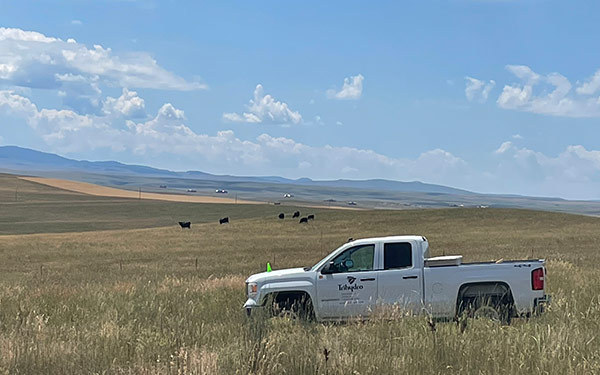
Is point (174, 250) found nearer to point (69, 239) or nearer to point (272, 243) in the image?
point (272, 243)

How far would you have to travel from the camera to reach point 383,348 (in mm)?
8031

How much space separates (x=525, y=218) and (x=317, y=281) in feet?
182

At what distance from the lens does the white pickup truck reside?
457 inches

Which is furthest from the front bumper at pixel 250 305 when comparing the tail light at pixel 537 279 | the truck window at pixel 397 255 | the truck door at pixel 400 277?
the tail light at pixel 537 279

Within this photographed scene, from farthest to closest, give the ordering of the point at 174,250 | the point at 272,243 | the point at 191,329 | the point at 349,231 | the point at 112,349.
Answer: the point at 349,231 → the point at 272,243 → the point at 174,250 → the point at 191,329 → the point at 112,349

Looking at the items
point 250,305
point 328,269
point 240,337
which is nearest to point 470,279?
point 328,269

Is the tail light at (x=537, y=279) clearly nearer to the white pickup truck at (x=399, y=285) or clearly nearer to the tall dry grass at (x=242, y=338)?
the white pickup truck at (x=399, y=285)

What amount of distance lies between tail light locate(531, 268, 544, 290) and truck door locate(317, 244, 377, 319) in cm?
280

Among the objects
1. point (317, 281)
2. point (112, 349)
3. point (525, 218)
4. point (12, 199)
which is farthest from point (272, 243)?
point (12, 199)

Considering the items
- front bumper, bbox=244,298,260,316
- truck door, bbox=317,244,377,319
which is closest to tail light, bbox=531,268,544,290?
truck door, bbox=317,244,377,319

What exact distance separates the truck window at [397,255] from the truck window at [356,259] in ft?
0.88

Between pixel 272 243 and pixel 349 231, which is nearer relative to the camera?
pixel 272 243

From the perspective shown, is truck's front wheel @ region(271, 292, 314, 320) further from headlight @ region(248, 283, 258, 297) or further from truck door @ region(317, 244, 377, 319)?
headlight @ region(248, 283, 258, 297)

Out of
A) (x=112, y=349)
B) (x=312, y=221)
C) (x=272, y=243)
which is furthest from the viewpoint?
(x=312, y=221)
